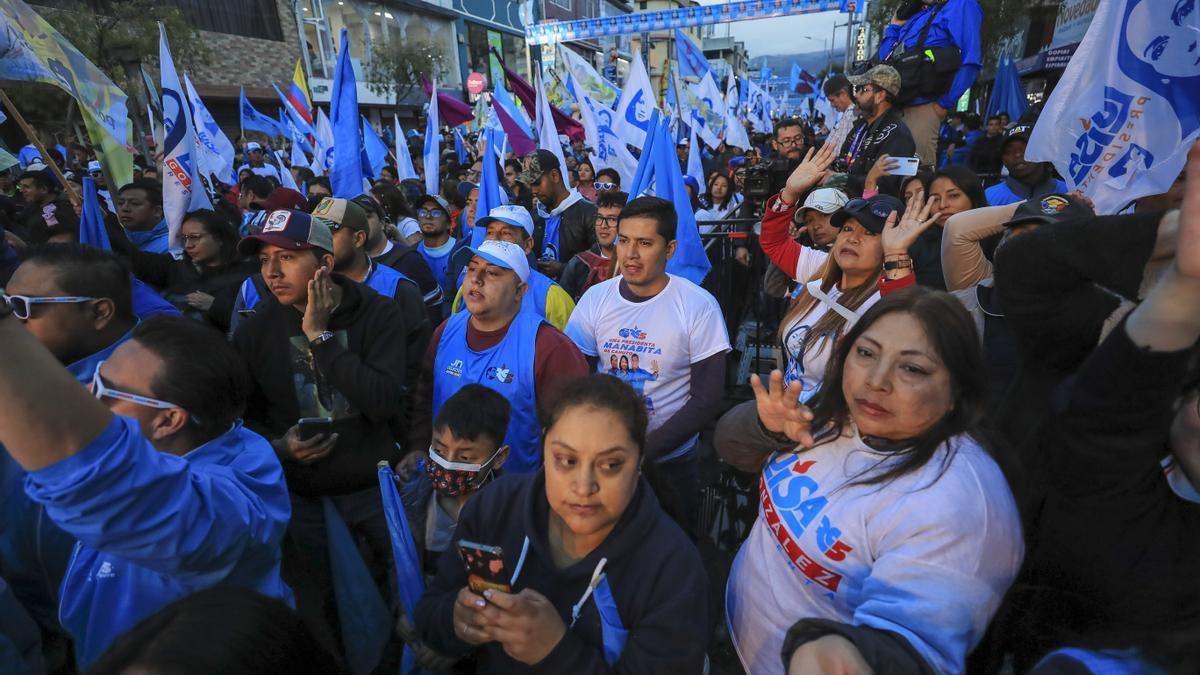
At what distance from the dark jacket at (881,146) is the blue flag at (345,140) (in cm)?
423

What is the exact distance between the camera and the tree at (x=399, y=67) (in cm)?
3356

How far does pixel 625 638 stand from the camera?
4.88 feet

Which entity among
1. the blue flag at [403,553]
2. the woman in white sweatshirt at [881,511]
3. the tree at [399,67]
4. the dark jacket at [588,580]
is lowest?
the blue flag at [403,553]

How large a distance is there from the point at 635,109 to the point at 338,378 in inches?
256

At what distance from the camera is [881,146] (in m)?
4.18

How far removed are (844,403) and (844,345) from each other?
0.17 meters

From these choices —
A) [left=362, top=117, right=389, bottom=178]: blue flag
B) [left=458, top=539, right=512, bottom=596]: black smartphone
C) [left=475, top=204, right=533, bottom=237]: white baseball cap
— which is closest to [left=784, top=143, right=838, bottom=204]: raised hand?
[left=475, top=204, right=533, bottom=237]: white baseball cap

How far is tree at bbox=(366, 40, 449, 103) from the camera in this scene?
110ft

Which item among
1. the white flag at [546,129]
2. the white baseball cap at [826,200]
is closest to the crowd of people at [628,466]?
the white baseball cap at [826,200]

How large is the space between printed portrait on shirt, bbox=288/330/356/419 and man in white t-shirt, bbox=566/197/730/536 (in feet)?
3.99

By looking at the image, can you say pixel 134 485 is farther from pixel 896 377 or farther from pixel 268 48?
pixel 268 48

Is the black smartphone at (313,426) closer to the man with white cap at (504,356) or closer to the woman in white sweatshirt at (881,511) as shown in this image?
the man with white cap at (504,356)

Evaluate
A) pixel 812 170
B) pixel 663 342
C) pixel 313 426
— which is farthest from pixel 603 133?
pixel 313 426

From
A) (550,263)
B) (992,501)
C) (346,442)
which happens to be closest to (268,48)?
(550,263)
